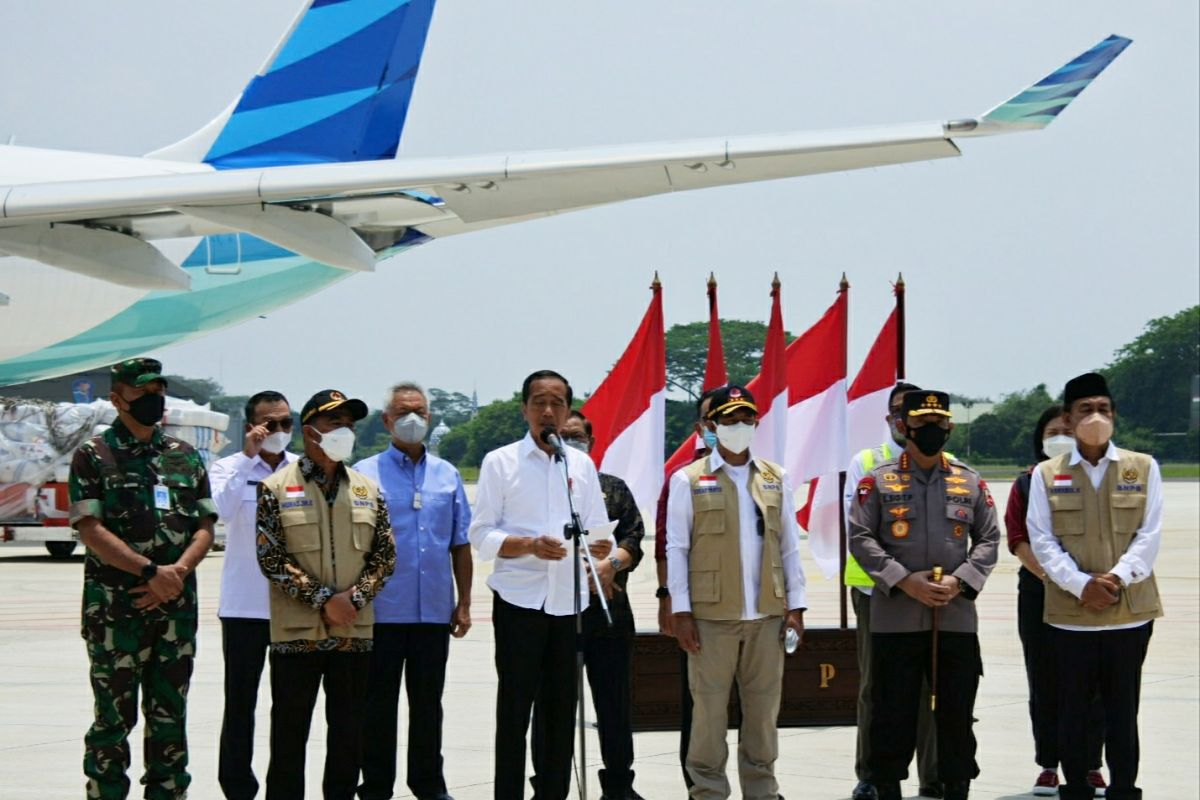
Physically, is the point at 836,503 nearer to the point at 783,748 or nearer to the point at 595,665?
the point at 783,748

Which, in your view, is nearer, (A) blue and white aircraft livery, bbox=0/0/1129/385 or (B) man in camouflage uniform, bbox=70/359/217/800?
(B) man in camouflage uniform, bbox=70/359/217/800

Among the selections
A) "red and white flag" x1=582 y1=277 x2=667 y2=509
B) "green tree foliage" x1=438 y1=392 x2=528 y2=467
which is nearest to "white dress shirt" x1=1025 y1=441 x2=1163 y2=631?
"red and white flag" x1=582 y1=277 x2=667 y2=509

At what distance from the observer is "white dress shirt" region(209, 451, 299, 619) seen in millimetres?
6957

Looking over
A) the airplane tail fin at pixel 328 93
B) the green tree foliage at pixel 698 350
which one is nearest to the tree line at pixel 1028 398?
the green tree foliage at pixel 698 350

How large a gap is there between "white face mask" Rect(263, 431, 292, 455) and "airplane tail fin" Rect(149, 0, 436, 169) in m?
8.40

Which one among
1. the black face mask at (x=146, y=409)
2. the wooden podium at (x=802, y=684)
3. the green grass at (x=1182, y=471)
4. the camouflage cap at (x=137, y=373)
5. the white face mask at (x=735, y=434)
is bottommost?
the wooden podium at (x=802, y=684)

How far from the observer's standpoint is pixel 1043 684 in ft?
25.2

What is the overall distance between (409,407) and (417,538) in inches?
24.3

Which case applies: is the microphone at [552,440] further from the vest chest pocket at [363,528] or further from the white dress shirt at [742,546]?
the vest chest pocket at [363,528]

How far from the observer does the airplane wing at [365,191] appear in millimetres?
8078

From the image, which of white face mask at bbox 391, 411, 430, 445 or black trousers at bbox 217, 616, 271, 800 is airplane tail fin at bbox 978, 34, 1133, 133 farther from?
black trousers at bbox 217, 616, 271, 800

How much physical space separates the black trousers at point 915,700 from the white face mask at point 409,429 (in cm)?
229

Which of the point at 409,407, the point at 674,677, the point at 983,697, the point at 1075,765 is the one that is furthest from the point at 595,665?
the point at 983,697

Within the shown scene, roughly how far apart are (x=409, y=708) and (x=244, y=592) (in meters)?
0.92
